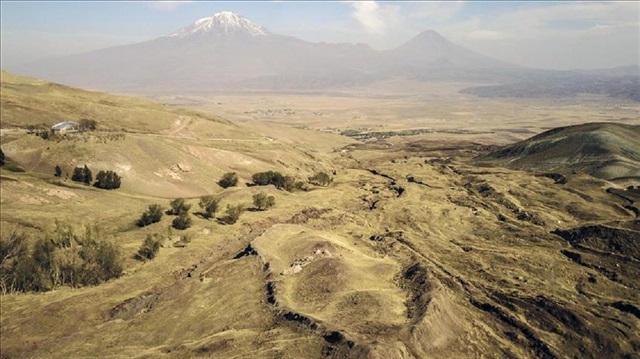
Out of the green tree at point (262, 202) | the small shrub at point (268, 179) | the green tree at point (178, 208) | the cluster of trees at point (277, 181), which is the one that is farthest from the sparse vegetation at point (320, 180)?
the green tree at point (178, 208)

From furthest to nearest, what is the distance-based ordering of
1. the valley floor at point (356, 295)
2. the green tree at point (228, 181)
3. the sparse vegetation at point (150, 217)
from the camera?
1. the green tree at point (228, 181)
2. the sparse vegetation at point (150, 217)
3. the valley floor at point (356, 295)

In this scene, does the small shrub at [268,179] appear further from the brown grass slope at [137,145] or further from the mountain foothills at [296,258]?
the brown grass slope at [137,145]

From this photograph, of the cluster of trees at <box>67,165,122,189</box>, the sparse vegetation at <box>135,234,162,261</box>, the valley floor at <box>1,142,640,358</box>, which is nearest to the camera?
the valley floor at <box>1,142,640,358</box>

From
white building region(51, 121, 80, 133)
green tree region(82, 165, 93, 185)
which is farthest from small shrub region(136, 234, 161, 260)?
A: white building region(51, 121, 80, 133)

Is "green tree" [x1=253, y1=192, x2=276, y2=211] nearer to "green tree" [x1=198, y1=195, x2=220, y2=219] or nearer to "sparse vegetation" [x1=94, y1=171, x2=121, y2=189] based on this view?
"green tree" [x1=198, y1=195, x2=220, y2=219]

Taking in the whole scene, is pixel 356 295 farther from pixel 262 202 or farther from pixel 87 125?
pixel 87 125

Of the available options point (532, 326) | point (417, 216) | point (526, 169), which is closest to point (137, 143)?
point (417, 216)

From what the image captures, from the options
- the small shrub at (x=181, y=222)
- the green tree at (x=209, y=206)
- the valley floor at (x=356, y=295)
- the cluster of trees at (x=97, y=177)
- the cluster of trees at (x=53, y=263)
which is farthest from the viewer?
the cluster of trees at (x=97, y=177)

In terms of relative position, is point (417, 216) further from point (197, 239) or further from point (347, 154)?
point (347, 154)

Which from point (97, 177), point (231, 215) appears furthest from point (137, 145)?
point (231, 215)
